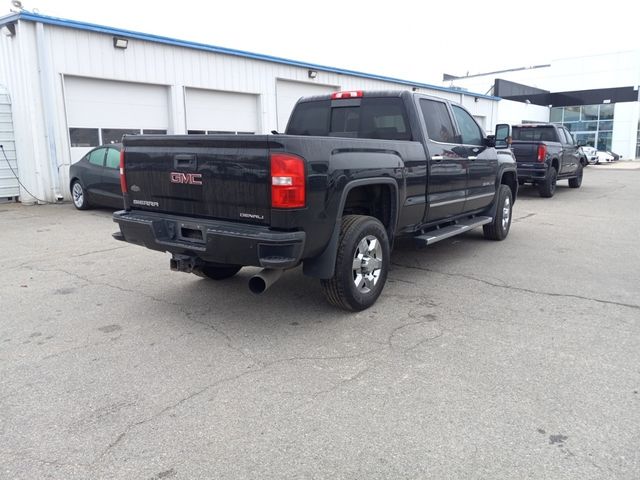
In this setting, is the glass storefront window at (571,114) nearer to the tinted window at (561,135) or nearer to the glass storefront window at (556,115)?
the glass storefront window at (556,115)

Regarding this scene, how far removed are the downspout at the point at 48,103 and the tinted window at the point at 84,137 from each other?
0.59 metres

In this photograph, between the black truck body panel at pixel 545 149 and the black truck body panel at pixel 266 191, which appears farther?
the black truck body panel at pixel 545 149

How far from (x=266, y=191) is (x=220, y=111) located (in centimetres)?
1299

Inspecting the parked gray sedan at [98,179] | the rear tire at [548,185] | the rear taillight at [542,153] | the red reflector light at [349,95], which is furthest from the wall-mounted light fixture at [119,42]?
the rear tire at [548,185]

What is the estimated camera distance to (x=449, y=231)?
6355mm

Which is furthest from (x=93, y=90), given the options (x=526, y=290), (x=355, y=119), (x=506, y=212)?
Answer: (x=526, y=290)

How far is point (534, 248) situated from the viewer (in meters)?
7.83

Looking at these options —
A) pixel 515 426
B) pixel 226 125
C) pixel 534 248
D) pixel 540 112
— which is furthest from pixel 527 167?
pixel 540 112

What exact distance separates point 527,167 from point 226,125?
8.91 metres

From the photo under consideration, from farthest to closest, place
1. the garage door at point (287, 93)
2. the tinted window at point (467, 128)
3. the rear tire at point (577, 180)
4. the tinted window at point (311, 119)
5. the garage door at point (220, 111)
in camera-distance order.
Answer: the garage door at point (287, 93), the rear tire at point (577, 180), the garage door at point (220, 111), the tinted window at point (467, 128), the tinted window at point (311, 119)

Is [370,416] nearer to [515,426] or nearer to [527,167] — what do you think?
[515,426]

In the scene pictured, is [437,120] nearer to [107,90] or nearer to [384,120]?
[384,120]

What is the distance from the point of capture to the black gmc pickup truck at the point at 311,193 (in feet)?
13.0

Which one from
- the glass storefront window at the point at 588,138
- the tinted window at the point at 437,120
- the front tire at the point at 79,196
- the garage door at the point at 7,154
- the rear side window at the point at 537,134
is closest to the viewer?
the tinted window at the point at 437,120
